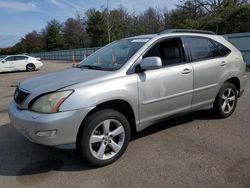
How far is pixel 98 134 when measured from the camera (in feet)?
12.7

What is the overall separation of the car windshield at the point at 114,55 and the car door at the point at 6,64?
19.6 meters

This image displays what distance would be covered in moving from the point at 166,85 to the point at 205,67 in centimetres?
101

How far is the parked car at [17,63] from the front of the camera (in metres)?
22.9

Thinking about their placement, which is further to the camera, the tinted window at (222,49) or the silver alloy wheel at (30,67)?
the silver alloy wheel at (30,67)

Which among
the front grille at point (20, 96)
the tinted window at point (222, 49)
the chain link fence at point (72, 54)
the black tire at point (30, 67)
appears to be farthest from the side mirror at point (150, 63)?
the chain link fence at point (72, 54)

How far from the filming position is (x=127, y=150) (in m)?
4.36

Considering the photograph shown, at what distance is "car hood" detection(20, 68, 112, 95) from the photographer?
3.77 meters

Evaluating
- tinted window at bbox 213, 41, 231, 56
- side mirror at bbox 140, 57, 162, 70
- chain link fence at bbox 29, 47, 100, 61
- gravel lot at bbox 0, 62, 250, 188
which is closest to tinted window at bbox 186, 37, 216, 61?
tinted window at bbox 213, 41, 231, 56

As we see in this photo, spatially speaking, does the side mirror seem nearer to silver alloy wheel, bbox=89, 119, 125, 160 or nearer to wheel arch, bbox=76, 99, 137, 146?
wheel arch, bbox=76, 99, 137, 146

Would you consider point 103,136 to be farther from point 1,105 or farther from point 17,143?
point 1,105

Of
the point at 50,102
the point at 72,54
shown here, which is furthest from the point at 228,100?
the point at 72,54

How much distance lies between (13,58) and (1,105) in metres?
16.0

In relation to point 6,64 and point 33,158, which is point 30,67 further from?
point 33,158

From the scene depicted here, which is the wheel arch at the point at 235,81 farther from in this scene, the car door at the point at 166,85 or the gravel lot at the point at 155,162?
the car door at the point at 166,85
